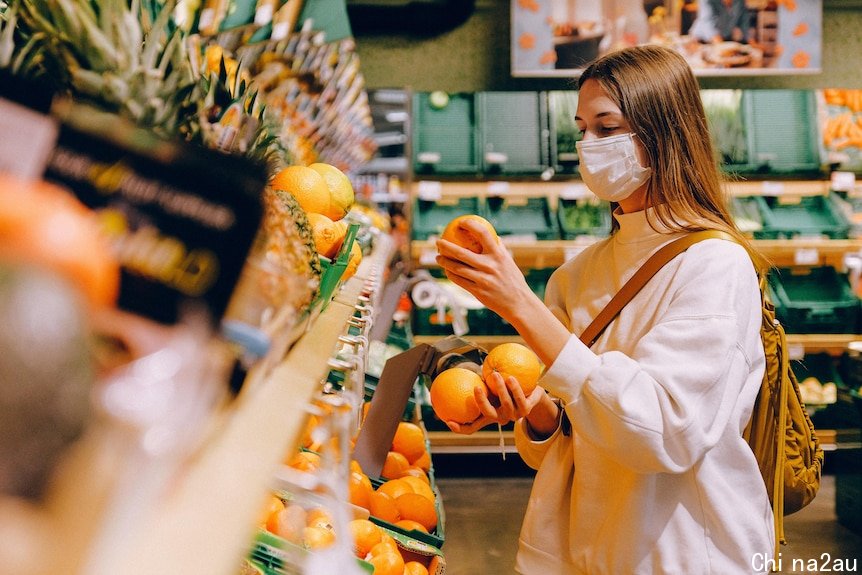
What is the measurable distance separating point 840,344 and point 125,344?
523cm

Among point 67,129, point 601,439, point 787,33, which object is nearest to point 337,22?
point 601,439

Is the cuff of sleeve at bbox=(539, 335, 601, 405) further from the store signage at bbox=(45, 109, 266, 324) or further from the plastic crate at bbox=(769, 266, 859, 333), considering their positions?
→ the plastic crate at bbox=(769, 266, 859, 333)

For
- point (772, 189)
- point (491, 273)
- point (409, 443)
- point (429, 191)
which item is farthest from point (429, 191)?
point (491, 273)

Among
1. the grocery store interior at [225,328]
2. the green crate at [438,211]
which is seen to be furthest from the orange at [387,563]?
the green crate at [438,211]

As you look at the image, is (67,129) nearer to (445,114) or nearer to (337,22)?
(337,22)

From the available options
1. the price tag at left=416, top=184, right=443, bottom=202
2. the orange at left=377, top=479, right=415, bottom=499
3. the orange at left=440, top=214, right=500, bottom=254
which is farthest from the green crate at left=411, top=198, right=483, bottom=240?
the orange at left=440, top=214, right=500, bottom=254

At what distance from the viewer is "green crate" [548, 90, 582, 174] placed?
4941 mm

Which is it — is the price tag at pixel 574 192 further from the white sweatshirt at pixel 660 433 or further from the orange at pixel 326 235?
the orange at pixel 326 235

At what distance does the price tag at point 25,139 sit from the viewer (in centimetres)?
48

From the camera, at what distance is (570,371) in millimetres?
1188

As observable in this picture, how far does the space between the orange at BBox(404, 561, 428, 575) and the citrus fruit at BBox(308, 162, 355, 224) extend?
0.83 meters

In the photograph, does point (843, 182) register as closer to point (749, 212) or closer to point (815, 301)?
point (749, 212)

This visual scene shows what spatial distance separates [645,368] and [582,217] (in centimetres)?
387

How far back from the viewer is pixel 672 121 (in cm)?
142
